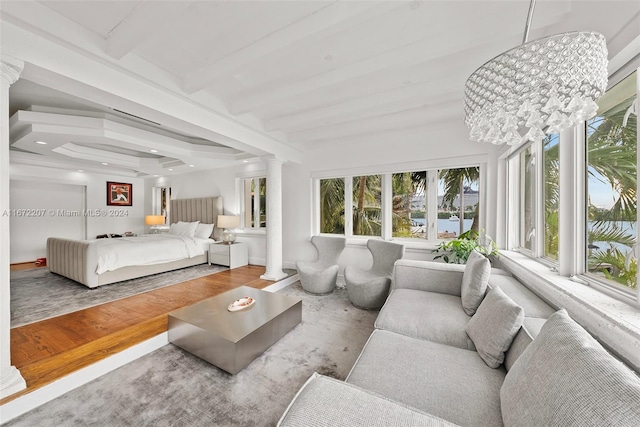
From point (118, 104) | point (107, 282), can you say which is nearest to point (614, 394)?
point (118, 104)

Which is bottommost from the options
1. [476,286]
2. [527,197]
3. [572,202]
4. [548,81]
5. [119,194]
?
[476,286]

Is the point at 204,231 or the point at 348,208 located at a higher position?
the point at 348,208

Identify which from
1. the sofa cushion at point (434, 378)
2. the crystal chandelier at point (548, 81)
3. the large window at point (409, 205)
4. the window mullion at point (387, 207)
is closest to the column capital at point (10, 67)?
the crystal chandelier at point (548, 81)

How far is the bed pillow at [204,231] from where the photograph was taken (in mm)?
5404

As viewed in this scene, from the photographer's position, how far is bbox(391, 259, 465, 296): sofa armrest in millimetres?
2363

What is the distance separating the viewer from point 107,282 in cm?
362

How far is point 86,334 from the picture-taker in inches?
86.5

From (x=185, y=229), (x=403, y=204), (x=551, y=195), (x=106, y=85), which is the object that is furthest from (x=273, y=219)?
(x=551, y=195)

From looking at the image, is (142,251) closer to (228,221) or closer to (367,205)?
(228,221)

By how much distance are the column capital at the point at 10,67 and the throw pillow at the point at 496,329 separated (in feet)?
10.5

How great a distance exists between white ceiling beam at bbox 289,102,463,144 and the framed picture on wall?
5.81m

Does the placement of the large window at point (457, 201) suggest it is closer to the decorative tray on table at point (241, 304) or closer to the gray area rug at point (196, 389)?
the gray area rug at point (196, 389)

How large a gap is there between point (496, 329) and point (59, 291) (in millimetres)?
5032

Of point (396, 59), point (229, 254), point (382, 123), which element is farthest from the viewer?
point (229, 254)
